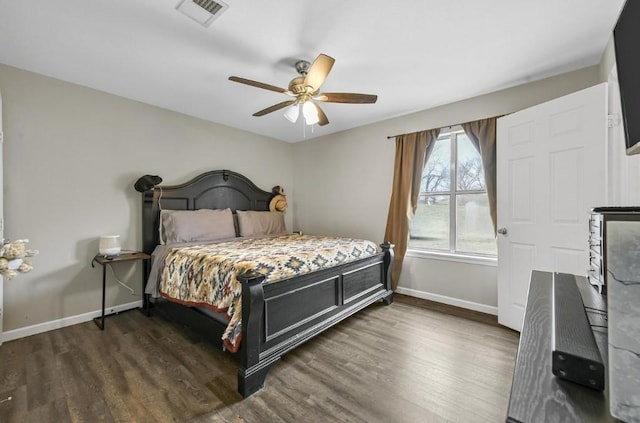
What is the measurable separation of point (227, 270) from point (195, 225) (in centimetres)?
154

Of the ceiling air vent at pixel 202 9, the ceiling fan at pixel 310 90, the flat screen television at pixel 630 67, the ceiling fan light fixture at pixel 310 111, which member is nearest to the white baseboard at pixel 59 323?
the ceiling fan at pixel 310 90

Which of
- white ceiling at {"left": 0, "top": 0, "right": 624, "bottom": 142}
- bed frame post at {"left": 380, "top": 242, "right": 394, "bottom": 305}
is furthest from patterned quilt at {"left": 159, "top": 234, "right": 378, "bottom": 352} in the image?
white ceiling at {"left": 0, "top": 0, "right": 624, "bottom": 142}

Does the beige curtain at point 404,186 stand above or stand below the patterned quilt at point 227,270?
above

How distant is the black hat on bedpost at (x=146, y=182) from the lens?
3093 mm

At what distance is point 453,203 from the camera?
3.39m

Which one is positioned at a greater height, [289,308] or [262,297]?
[262,297]

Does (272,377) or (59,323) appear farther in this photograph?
(59,323)

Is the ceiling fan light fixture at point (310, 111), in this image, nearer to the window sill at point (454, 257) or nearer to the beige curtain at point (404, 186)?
the beige curtain at point (404, 186)

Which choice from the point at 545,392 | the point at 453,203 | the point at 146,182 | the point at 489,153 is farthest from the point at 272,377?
the point at 489,153

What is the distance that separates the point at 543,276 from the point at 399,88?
7.53ft

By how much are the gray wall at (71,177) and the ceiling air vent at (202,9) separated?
1943 millimetres

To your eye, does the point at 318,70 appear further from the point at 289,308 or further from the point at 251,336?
the point at 251,336

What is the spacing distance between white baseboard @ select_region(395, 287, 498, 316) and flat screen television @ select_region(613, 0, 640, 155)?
2.54 metres

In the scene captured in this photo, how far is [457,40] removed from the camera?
211 cm
